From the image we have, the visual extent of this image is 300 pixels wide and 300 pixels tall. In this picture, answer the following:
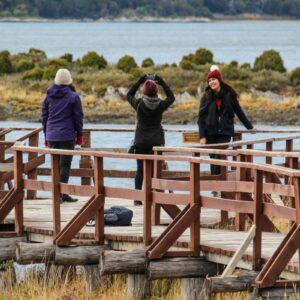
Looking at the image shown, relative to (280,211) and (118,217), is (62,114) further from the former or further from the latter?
(280,211)

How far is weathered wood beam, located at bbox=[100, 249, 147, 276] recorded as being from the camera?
1355cm

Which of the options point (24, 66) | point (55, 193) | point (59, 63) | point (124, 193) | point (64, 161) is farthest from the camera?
point (24, 66)

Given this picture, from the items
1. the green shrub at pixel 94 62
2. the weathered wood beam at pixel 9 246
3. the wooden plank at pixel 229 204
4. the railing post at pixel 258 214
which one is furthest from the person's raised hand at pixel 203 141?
the green shrub at pixel 94 62

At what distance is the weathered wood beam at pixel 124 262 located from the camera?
44.4 feet

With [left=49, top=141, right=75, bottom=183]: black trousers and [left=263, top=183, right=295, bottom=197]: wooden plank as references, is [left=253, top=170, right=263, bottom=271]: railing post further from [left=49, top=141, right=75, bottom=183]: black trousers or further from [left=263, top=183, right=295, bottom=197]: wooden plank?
[left=49, top=141, right=75, bottom=183]: black trousers

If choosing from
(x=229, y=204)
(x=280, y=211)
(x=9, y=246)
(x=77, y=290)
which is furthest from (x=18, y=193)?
(x=280, y=211)

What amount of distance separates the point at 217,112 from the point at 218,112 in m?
0.01

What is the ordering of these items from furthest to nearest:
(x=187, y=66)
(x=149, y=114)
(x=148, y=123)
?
(x=187, y=66) < (x=148, y=123) < (x=149, y=114)

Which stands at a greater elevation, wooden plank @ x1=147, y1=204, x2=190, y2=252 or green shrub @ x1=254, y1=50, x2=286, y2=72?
wooden plank @ x1=147, y1=204, x2=190, y2=252

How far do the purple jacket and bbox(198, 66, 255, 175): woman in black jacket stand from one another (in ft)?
5.51

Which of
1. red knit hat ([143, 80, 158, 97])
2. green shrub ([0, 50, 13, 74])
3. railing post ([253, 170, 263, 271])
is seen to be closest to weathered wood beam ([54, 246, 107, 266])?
railing post ([253, 170, 263, 271])

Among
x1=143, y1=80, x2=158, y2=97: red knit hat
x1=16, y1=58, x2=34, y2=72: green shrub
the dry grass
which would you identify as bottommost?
x1=16, y1=58, x2=34, y2=72: green shrub

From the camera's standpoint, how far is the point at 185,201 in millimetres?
13602

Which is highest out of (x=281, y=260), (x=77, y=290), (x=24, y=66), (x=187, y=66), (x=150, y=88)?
(x=150, y=88)
